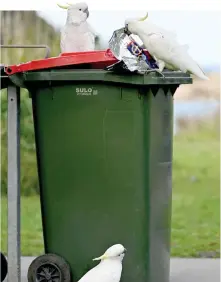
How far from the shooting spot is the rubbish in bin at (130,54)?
4926 millimetres

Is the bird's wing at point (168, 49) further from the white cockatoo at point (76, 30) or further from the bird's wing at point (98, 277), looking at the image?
the bird's wing at point (98, 277)

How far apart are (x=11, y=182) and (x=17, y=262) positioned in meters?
0.55

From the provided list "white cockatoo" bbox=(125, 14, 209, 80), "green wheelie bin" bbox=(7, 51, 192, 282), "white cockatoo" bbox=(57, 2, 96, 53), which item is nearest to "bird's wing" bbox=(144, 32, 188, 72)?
"white cockatoo" bbox=(125, 14, 209, 80)

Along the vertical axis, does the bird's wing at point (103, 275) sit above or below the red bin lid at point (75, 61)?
below

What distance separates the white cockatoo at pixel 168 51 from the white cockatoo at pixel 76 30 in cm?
45

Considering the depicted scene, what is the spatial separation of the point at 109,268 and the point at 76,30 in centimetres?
159

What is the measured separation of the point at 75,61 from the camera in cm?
513

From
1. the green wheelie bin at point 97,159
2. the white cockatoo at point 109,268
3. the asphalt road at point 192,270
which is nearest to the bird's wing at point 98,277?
the white cockatoo at point 109,268

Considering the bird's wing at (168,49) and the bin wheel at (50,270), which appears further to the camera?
the bin wheel at (50,270)

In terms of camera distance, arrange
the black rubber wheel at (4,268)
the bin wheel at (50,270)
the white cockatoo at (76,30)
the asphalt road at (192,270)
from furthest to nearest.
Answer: the asphalt road at (192,270) < the black rubber wheel at (4,268) < the white cockatoo at (76,30) < the bin wheel at (50,270)

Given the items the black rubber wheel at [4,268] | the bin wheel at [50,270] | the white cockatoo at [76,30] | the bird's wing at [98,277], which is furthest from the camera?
the black rubber wheel at [4,268]

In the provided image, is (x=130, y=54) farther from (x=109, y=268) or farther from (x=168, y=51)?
(x=109, y=268)

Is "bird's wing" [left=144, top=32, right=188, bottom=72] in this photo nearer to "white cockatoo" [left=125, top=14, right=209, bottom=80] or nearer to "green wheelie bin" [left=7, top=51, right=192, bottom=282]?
"white cockatoo" [left=125, top=14, right=209, bottom=80]

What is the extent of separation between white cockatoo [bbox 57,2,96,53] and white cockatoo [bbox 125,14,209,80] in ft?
1.47
